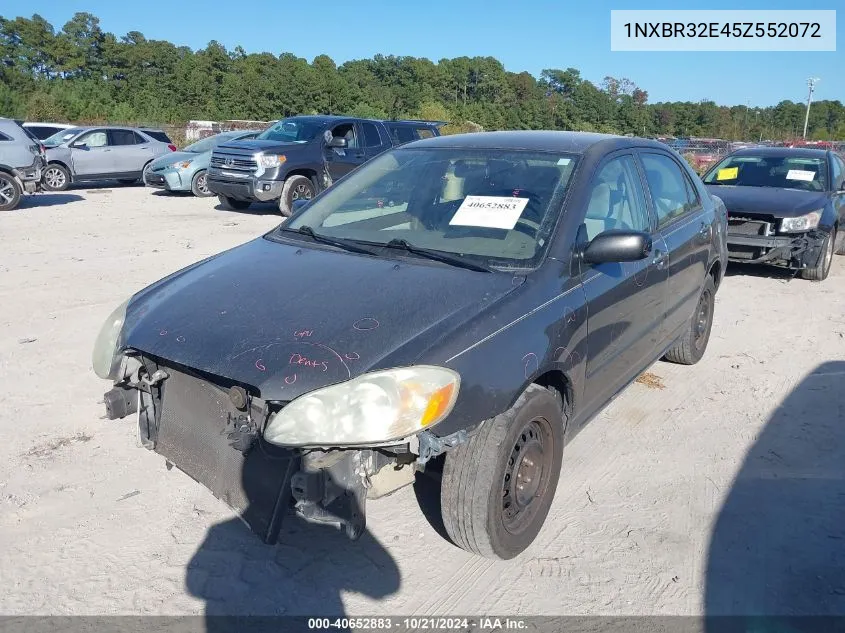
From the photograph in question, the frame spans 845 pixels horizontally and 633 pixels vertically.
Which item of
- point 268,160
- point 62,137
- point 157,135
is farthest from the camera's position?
point 157,135

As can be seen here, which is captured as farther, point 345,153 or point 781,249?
point 345,153

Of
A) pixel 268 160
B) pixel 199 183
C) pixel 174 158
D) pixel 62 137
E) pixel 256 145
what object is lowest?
pixel 199 183

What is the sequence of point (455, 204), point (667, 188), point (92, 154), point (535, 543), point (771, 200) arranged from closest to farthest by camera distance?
point (535, 543) < point (455, 204) < point (667, 188) < point (771, 200) < point (92, 154)

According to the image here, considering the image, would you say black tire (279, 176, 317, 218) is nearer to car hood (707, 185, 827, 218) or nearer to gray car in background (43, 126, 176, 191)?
gray car in background (43, 126, 176, 191)

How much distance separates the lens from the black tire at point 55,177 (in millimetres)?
16422

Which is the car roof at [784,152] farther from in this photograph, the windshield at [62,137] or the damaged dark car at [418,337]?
the windshield at [62,137]

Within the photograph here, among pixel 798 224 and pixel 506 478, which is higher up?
pixel 798 224

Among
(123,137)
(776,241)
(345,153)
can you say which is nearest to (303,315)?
(776,241)

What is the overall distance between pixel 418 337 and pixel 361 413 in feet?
1.29

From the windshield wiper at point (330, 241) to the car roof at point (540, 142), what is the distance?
941 mm

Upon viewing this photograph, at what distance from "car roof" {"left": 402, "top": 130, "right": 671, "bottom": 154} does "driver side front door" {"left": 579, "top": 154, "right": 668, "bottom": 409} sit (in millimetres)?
116

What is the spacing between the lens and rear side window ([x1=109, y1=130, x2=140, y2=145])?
1777cm

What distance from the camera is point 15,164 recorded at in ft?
43.3

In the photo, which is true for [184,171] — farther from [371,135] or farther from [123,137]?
[371,135]
